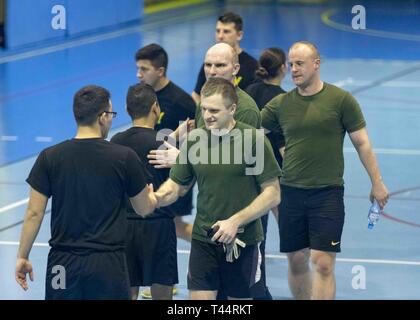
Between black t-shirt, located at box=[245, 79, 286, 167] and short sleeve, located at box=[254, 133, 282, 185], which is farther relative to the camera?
black t-shirt, located at box=[245, 79, 286, 167]

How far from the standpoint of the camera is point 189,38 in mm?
28422

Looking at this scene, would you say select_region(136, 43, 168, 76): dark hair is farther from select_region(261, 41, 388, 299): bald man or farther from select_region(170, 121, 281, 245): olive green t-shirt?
select_region(170, 121, 281, 245): olive green t-shirt

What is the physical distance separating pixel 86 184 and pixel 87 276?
0.66m

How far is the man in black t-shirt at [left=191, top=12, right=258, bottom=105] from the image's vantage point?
11406mm

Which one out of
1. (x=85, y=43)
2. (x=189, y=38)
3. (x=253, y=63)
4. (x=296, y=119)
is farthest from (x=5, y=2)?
(x=296, y=119)

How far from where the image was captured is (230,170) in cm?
799

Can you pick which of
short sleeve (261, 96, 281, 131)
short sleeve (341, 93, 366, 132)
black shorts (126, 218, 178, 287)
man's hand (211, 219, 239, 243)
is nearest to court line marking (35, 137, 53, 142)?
short sleeve (261, 96, 281, 131)

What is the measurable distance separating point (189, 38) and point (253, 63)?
17.1 m

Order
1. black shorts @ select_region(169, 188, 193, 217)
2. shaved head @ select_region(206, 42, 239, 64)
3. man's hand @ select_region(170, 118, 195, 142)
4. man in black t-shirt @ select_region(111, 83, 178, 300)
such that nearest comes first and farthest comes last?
man in black t-shirt @ select_region(111, 83, 178, 300)
man's hand @ select_region(170, 118, 195, 142)
shaved head @ select_region(206, 42, 239, 64)
black shorts @ select_region(169, 188, 193, 217)

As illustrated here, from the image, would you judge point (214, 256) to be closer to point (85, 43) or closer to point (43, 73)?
point (43, 73)

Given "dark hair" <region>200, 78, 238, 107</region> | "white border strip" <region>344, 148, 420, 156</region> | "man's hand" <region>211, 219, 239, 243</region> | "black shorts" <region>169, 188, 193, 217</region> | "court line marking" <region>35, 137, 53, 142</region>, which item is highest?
"court line marking" <region>35, 137, 53, 142</region>

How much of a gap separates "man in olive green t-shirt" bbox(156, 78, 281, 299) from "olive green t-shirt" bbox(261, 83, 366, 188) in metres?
1.19

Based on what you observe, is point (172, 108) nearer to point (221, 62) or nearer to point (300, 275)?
point (221, 62)

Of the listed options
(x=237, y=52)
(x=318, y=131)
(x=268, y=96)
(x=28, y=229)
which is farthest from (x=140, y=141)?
(x=237, y=52)
